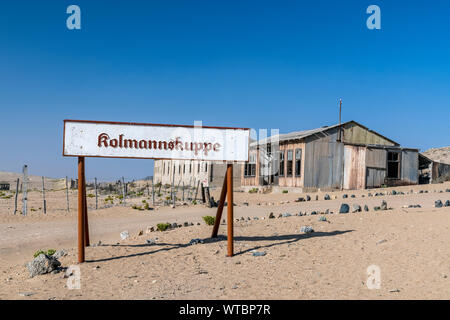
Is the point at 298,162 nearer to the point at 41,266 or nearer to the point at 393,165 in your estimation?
the point at 393,165

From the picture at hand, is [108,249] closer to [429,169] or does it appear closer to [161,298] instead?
[161,298]

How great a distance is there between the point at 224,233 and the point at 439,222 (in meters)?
5.21

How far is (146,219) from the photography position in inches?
703

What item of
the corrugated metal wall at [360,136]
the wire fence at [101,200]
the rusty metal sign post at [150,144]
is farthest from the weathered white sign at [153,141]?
the corrugated metal wall at [360,136]

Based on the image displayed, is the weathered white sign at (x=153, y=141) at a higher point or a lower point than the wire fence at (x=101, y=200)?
higher

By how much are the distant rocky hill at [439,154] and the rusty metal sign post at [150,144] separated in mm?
49366

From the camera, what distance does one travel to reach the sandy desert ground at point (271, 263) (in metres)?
6.08

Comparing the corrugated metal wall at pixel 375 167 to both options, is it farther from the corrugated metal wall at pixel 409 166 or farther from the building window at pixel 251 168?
the building window at pixel 251 168

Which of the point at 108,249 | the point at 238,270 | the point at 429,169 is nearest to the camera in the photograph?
the point at 238,270

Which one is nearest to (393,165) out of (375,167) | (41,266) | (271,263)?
(375,167)

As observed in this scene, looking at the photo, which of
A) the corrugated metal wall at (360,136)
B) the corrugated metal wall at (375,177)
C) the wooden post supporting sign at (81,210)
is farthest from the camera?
the corrugated metal wall at (360,136)

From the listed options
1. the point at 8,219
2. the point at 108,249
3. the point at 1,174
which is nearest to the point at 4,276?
the point at 108,249

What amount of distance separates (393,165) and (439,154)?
30.3 meters

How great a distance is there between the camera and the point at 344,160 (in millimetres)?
26812
